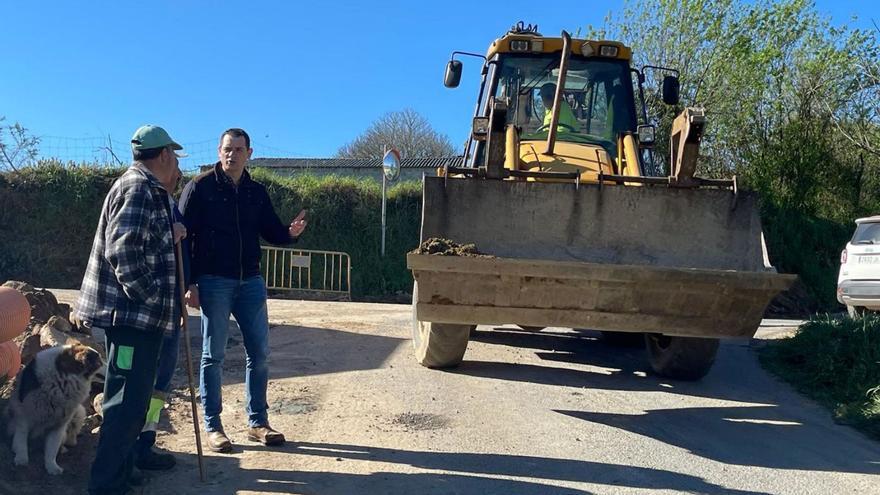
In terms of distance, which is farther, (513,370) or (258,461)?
(513,370)

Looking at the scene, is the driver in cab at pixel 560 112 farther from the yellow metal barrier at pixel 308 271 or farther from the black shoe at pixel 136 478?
the yellow metal barrier at pixel 308 271

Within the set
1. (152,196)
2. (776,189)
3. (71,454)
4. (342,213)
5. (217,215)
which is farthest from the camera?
(776,189)

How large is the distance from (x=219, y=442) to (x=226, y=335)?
24.9 inches

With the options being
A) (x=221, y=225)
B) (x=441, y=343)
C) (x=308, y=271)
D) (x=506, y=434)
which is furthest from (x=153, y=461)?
(x=308, y=271)

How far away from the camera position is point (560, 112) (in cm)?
724

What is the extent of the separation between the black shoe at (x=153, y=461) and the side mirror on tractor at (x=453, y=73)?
5192 mm

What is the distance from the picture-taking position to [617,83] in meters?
7.51

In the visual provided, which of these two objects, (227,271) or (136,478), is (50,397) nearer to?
(136,478)

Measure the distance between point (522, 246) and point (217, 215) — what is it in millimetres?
2523

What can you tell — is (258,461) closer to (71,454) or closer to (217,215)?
(71,454)

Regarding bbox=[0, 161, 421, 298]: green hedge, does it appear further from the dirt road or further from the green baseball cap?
the green baseball cap

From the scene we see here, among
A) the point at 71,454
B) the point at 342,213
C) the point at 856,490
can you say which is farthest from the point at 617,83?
the point at 342,213

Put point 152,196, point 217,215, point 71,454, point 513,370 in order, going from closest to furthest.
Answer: point 152,196 → point 71,454 → point 217,215 → point 513,370

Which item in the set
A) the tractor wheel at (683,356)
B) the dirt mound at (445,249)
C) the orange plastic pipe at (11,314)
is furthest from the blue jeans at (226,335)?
the tractor wheel at (683,356)
